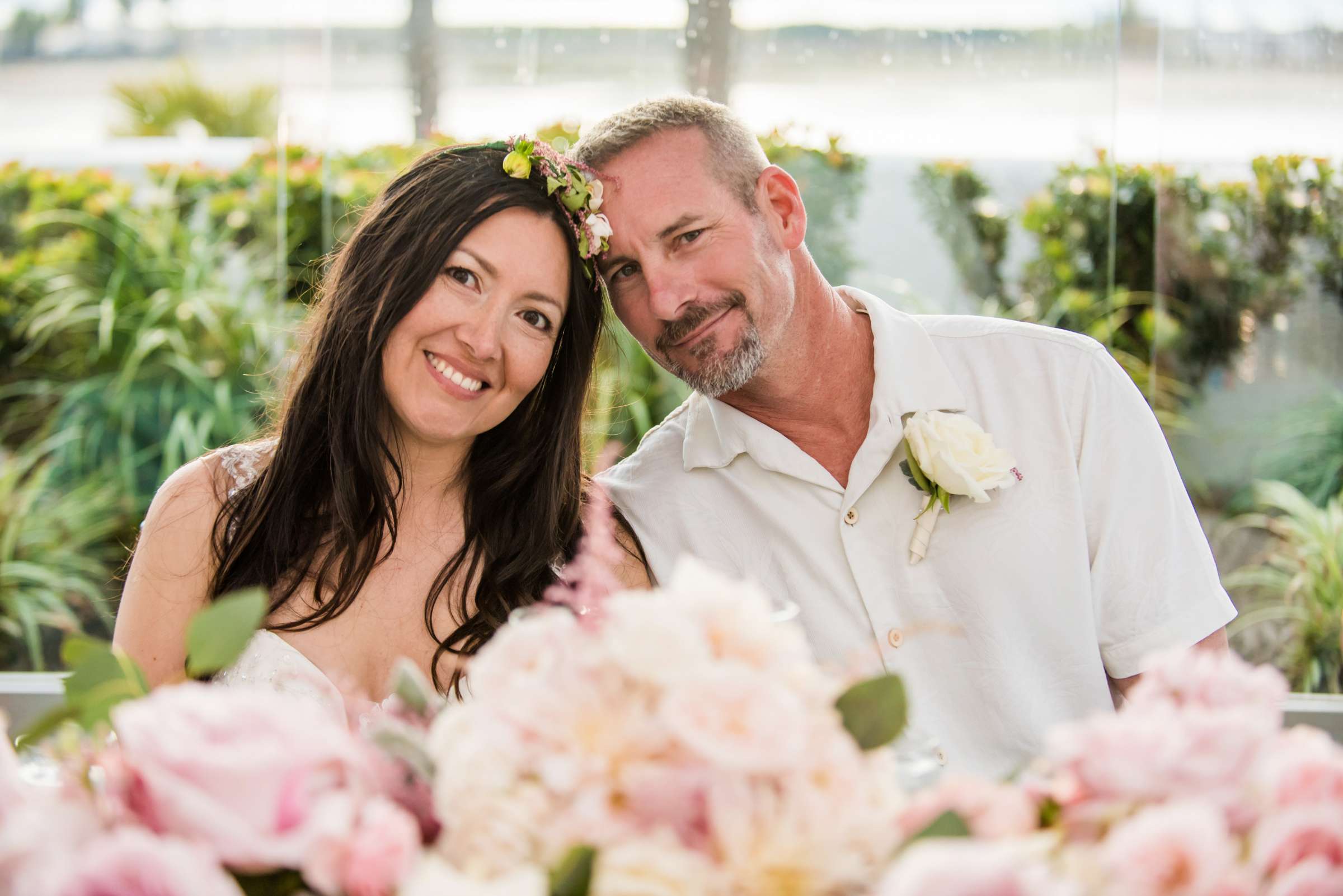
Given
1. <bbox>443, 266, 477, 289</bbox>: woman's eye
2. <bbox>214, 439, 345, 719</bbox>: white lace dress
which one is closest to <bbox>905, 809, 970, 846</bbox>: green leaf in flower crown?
<bbox>214, 439, 345, 719</bbox>: white lace dress

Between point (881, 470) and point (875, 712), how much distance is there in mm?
1322

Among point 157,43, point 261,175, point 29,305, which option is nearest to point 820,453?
point 261,175

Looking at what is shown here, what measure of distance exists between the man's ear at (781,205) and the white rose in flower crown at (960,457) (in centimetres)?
49

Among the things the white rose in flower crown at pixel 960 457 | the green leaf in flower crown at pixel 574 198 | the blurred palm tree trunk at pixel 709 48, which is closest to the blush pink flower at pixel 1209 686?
the white rose in flower crown at pixel 960 457

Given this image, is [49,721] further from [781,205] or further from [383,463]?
[781,205]

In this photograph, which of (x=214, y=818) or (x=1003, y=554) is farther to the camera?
(x=1003, y=554)

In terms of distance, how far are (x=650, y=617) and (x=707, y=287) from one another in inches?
59.6

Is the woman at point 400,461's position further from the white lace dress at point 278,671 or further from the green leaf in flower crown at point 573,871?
the green leaf in flower crown at point 573,871

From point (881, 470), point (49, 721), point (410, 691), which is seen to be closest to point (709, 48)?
point (881, 470)

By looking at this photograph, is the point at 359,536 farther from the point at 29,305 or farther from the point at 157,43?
the point at 157,43

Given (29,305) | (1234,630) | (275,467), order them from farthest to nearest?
(29,305) < (1234,630) < (275,467)

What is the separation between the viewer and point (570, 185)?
2006 millimetres

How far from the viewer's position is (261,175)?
420cm

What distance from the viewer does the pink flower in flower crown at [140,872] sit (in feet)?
1.77
